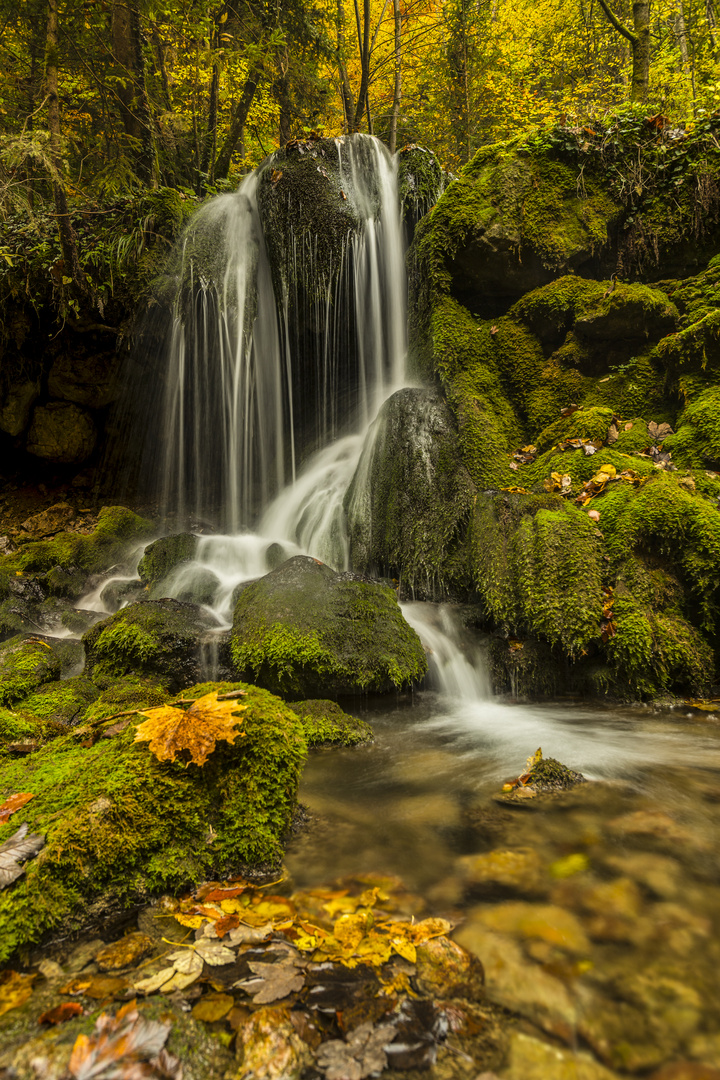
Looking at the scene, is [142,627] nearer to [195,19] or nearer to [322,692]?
[322,692]

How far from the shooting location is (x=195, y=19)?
32.1 ft

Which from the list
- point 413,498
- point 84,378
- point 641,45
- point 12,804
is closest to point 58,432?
point 84,378

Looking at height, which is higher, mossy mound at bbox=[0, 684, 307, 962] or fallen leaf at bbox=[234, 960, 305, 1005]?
mossy mound at bbox=[0, 684, 307, 962]

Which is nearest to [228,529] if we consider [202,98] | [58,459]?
[58,459]

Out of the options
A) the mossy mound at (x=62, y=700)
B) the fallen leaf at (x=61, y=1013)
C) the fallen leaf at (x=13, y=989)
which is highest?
the mossy mound at (x=62, y=700)

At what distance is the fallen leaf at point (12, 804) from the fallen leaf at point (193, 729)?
40cm

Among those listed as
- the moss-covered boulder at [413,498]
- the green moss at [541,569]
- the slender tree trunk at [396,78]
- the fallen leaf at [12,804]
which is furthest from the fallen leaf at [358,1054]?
the slender tree trunk at [396,78]

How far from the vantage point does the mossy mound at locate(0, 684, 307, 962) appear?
5.24 ft

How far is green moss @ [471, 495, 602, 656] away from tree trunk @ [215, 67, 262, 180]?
11608mm

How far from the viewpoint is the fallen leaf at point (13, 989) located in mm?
1294

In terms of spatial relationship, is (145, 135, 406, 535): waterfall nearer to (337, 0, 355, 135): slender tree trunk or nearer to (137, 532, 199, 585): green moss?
(137, 532, 199, 585): green moss

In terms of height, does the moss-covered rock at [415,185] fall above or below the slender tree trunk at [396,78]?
below

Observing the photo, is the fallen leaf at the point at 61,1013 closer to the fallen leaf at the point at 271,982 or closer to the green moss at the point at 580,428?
the fallen leaf at the point at 271,982

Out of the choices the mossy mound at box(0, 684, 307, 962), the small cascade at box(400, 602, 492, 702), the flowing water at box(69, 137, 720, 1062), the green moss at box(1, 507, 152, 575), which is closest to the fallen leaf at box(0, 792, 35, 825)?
the mossy mound at box(0, 684, 307, 962)
